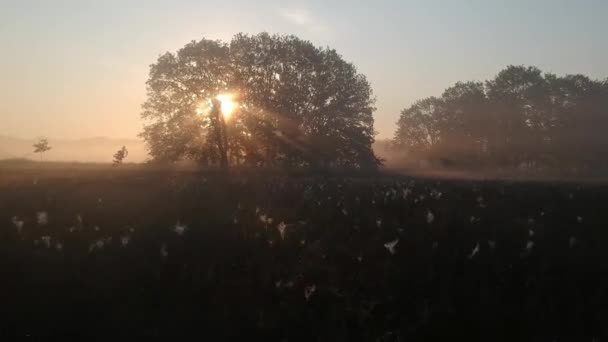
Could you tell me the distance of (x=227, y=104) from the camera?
54531 mm

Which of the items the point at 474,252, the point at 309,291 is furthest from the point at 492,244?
the point at 309,291

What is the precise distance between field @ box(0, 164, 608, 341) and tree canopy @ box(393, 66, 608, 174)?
60.4 meters

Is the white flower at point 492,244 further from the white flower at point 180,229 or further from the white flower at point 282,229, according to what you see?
the white flower at point 180,229

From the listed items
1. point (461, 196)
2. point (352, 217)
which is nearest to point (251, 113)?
point (461, 196)

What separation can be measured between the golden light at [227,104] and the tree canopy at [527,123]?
104ft

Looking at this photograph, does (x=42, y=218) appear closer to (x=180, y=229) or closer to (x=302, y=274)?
(x=180, y=229)

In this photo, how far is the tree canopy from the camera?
244 ft

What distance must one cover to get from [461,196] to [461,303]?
12818 mm

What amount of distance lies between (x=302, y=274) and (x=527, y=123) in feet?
248

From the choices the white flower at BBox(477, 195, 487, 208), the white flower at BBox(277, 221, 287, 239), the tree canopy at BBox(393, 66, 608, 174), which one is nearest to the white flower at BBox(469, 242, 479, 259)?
the white flower at BBox(277, 221, 287, 239)

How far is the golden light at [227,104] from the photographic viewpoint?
176ft

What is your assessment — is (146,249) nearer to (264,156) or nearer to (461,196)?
(461,196)

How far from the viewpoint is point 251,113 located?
54.6 m

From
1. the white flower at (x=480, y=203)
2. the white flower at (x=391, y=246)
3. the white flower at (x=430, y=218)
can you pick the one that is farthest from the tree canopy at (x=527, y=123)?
the white flower at (x=391, y=246)
